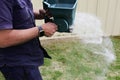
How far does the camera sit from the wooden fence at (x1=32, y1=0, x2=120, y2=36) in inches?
174

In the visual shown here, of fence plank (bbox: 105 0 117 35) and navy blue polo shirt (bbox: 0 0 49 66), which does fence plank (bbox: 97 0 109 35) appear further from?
navy blue polo shirt (bbox: 0 0 49 66)

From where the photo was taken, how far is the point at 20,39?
1.68 metres

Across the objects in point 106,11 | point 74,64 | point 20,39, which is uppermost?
point 20,39

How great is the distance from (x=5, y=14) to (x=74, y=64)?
2.31m

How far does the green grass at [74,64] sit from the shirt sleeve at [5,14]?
1.96 m

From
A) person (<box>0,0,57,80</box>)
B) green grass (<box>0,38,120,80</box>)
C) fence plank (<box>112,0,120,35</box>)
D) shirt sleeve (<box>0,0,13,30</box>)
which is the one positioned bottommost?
green grass (<box>0,38,120,80</box>)

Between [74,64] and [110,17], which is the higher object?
[110,17]

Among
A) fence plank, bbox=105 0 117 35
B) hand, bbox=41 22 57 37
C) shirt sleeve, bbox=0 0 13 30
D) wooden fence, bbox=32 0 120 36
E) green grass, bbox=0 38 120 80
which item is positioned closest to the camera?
shirt sleeve, bbox=0 0 13 30

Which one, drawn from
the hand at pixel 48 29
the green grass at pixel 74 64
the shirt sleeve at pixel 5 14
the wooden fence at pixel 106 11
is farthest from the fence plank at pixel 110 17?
the shirt sleeve at pixel 5 14

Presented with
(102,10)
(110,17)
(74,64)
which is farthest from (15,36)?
(110,17)

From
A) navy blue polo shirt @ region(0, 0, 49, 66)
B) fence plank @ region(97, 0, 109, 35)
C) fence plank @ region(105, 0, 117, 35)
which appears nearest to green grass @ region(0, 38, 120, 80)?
fence plank @ region(105, 0, 117, 35)

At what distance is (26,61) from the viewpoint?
1.86 metres

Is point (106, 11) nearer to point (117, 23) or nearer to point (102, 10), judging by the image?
point (102, 10)

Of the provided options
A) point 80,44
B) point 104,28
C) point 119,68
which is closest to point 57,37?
point 80,44
